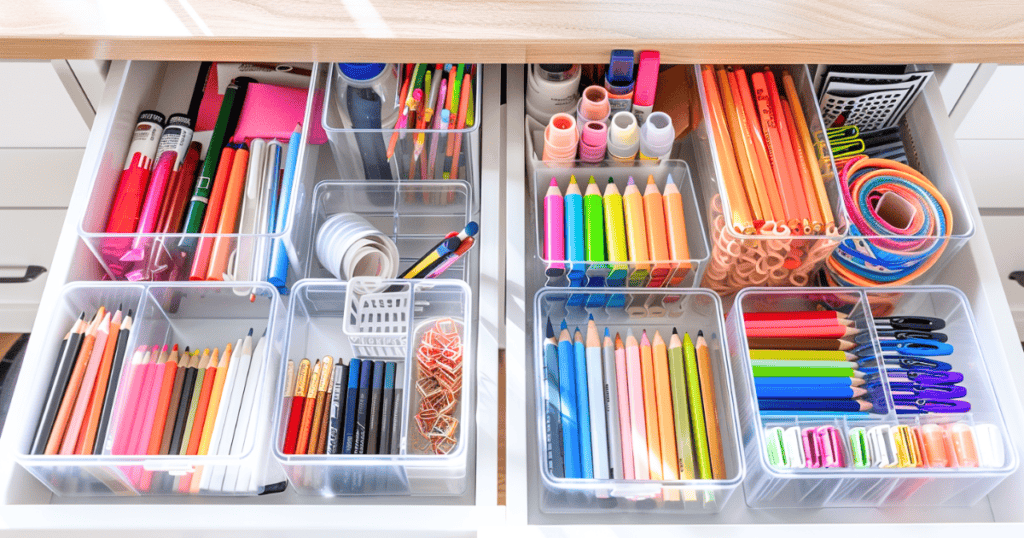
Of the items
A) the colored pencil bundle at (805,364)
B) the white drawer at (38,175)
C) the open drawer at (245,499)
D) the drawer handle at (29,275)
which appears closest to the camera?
the open drawer at (245,499)

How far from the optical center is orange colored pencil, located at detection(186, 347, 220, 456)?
90cm

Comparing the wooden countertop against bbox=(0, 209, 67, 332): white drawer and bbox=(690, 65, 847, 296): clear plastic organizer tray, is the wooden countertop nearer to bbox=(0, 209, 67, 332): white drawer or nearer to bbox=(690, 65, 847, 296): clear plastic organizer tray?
bbox=(690, 65, 847, 296): clear plastic organizer tray

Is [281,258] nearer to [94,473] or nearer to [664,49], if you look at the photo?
[94,473]

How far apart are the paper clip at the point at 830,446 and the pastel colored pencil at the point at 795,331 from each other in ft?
0.43

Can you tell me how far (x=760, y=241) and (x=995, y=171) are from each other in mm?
614

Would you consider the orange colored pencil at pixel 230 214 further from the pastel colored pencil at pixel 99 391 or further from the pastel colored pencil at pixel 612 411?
the pastel colored pencil at pixel 612 411

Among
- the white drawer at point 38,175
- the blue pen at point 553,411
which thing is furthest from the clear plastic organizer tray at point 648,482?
the white drawer at point 38,175

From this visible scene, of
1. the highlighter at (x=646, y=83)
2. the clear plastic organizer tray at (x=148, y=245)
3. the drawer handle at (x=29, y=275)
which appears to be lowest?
the clear plastic organizer tray at (x=148, y=245)

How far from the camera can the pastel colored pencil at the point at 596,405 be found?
90 centimetres

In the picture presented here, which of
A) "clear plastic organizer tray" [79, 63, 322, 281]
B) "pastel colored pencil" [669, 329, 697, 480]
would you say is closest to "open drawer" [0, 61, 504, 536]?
"clear plastic organizer tray" [79, 63, 322, 281]

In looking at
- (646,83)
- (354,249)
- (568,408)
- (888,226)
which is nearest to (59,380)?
(354,249)

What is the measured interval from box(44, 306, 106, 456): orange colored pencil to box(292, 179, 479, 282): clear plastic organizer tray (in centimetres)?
28

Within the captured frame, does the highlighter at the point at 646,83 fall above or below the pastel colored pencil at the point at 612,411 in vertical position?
above

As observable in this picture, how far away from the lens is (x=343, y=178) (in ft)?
3.73
